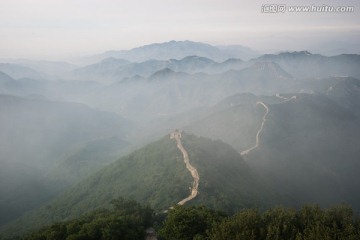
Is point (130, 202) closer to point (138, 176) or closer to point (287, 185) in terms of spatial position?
point (138, 176)

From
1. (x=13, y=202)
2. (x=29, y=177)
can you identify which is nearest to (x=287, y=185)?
(x=13, y=202)

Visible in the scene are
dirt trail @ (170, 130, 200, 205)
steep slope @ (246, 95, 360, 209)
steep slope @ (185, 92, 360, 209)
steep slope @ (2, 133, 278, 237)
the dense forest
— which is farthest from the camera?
steep slope @ (185, 92, 360, 209)

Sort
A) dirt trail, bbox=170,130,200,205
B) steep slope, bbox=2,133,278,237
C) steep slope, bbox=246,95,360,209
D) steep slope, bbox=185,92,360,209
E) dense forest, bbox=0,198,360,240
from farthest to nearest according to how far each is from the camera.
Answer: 1. steep slope, bbox=185,92,360,209
2. steep slope, bbox=246,95,360,209
3. steep slope, bbox=2,133,278,237
4. dirt trail, bbox=170,130,200,205
5. dense forest, bbox=0,198,360,240

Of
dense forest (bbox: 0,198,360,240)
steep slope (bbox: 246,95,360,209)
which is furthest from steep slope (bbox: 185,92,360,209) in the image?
dense forest (bbox: 0,198,360,240)

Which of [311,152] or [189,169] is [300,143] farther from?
[189,169]

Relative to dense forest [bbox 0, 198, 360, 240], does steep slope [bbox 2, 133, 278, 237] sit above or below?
below

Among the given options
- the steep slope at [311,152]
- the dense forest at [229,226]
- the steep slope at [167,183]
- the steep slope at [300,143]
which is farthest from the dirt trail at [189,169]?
the steep slope at [311,152]

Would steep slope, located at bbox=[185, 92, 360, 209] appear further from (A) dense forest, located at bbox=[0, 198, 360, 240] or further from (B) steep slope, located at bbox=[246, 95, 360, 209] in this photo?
(A) dense forest, located at bbox=[0, 198, 360, 240]
